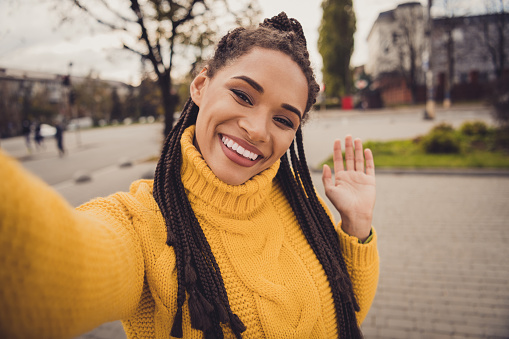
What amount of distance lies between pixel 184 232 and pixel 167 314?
0.94 feet

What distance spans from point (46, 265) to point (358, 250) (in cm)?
129

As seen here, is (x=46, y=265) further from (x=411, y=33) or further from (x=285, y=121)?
(x=411, y=33)

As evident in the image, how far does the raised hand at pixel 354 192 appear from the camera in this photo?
1518 mm

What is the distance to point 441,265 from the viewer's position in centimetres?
365

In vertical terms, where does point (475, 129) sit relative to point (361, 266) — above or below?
above

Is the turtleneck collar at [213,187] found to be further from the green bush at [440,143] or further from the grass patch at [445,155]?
the green bush at [440,143]

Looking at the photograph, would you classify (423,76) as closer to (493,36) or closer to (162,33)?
(493,36)

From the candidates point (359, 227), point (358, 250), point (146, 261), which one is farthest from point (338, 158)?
point (146, 261)

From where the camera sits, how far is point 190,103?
1.45 m

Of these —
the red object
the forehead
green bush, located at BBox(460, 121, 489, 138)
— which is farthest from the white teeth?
the red object

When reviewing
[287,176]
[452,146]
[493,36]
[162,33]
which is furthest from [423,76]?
[287,176]

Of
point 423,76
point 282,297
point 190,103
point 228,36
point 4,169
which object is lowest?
point 282,297

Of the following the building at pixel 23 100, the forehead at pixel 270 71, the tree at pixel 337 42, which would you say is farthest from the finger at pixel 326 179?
the tree at pixel 337 42

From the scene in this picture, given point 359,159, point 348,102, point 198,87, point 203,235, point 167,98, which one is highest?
point 348,102
